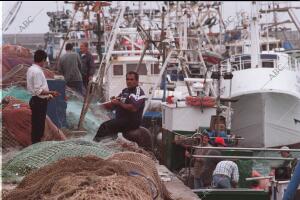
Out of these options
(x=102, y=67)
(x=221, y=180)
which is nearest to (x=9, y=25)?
(x=102, y=67)

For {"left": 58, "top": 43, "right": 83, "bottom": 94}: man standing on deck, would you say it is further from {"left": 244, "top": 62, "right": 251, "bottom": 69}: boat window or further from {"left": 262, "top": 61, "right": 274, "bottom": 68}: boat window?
{"left": 262, "top": 61, "right": 274, "bottom": 68}: boat window

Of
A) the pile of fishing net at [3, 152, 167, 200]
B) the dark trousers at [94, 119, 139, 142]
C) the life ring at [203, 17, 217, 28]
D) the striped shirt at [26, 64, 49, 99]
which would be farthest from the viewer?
the life ring at [203, 17, 217, 28]

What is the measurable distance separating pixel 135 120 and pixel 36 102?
1409 millimetres

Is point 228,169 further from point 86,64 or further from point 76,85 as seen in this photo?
point 86,64

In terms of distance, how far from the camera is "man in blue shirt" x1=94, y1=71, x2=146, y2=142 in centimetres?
775

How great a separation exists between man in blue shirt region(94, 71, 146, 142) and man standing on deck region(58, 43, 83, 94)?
3660mm

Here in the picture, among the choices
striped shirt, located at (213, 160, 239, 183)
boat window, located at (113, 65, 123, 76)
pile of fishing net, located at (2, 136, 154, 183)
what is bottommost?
striped shirt, located at (213, 160, 239, 183)

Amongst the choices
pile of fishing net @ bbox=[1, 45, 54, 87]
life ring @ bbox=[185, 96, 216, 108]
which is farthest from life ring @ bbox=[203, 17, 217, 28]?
life ring @ bbox=[185, 96, 216, 108]

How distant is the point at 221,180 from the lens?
7.52m

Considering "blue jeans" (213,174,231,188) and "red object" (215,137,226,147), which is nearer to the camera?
"blue jeans" (213,174,231,188)

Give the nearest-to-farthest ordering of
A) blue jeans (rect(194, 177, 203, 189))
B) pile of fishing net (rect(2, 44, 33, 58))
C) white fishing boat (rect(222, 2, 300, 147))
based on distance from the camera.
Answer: blue jeans (rect(194, 177, 203, 189)) → pile of fishing net (rect(2, 44, 33, 58)) → white fishing boat (rect(222, 2, 300, 147))

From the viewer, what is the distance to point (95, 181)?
13.3ft

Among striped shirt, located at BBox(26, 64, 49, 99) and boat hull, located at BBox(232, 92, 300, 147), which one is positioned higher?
striped shirt, located at BBox(26, 64, 49, 99)

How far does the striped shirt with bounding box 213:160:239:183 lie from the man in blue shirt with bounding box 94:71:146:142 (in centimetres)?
122
